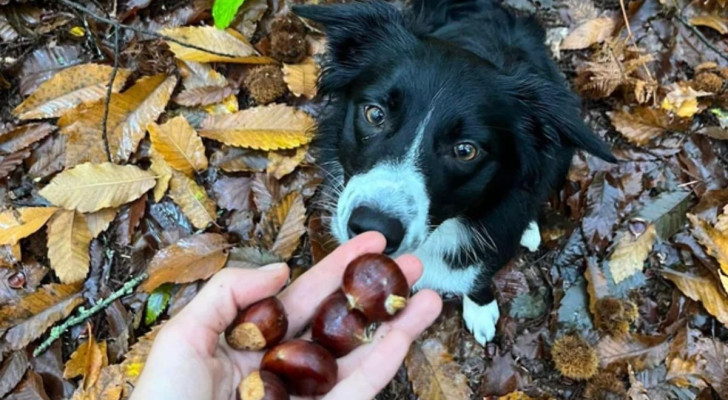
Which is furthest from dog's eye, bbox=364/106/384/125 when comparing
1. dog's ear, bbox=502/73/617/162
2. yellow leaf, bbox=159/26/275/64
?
yellow leaf, bbox=159/26/275/64

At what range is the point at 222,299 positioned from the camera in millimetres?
2285

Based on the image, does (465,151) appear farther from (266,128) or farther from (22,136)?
(22,136)

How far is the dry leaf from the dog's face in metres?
1.47

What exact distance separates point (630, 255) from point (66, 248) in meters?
3.11

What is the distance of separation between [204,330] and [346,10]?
1.46 meters

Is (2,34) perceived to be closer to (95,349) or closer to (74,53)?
(74,53)

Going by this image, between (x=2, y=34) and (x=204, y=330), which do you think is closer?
(x=204, y=330)

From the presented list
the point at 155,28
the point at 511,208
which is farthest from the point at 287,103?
the point at 511,208

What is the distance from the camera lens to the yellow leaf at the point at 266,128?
3514 mm

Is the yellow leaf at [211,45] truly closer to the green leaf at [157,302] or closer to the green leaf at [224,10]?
the green leaf at [224,10]

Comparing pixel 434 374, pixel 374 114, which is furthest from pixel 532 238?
pixel 374 114

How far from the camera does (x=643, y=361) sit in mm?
3322

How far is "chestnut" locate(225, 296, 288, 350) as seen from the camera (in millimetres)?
2264

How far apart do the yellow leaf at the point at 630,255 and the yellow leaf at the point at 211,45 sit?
2.34 metres
